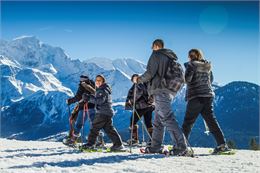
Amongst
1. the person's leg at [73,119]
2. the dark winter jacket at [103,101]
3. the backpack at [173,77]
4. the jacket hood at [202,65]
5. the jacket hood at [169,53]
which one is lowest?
the person's leg at [73,119]

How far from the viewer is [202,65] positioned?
10922mm

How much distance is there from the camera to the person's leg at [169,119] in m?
9.74

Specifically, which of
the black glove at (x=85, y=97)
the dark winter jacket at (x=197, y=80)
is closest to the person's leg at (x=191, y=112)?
the dark winter jacket at (x=197, y=80)

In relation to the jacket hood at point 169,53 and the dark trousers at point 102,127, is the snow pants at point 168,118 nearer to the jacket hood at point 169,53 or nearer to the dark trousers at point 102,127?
the jacket hood at point 169,53

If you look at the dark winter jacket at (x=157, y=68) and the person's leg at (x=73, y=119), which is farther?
the person's leg at (x=73, y=119)

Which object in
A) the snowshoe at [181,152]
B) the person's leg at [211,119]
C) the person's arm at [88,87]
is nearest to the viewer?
the snowshoe at [181,152]

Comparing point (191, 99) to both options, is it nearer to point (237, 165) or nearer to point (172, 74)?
point (172, 74)

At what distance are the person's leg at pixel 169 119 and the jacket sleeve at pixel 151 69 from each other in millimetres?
521

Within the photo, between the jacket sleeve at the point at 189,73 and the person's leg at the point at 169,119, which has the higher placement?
the jacket sleeve at the point at 189,73

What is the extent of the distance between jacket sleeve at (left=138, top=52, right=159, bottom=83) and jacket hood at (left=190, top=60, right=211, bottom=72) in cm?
140

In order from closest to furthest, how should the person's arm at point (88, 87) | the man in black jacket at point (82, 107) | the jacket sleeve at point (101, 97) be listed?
1. the jacket sleeve at point (101, 97)
2. the person's arm at point (88, 87)
3. the man in black jacket at point (82, 107)

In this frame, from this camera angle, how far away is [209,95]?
35.7 ft

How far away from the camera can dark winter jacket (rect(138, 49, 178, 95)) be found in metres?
9.87

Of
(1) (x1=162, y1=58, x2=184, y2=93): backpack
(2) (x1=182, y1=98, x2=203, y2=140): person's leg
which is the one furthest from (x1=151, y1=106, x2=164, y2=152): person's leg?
(1) (x1=162, y1=58, x2=184, y2=93): backpack
